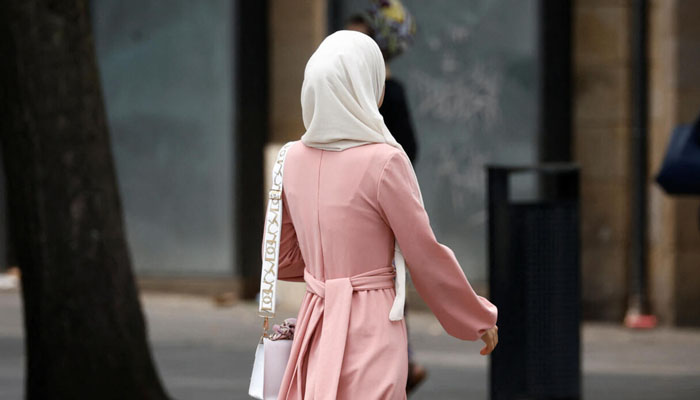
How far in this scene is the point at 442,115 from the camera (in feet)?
35.6

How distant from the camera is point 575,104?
1053 cm

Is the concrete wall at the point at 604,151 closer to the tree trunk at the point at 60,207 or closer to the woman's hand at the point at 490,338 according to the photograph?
the tree trunk at the point at 60,207

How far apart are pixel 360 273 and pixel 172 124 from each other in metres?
8.38

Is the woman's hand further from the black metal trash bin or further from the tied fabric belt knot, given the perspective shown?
the black metal trash bin

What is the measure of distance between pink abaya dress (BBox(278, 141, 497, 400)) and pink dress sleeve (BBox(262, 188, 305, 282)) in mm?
111

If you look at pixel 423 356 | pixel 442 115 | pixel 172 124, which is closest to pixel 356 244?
pixel 423 356

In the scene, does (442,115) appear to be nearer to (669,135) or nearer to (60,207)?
(669,135)

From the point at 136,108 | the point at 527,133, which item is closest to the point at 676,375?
the point at 527,133

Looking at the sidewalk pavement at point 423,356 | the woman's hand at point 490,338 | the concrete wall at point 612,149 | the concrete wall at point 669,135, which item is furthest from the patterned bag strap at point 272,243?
the concrete wall at point 612,149

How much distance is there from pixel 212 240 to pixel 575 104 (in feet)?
10.9

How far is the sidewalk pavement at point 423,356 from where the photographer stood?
741cm

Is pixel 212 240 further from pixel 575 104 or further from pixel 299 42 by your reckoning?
pixel 575 104

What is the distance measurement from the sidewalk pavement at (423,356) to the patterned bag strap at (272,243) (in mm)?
3438

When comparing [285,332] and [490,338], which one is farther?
[285,332]
